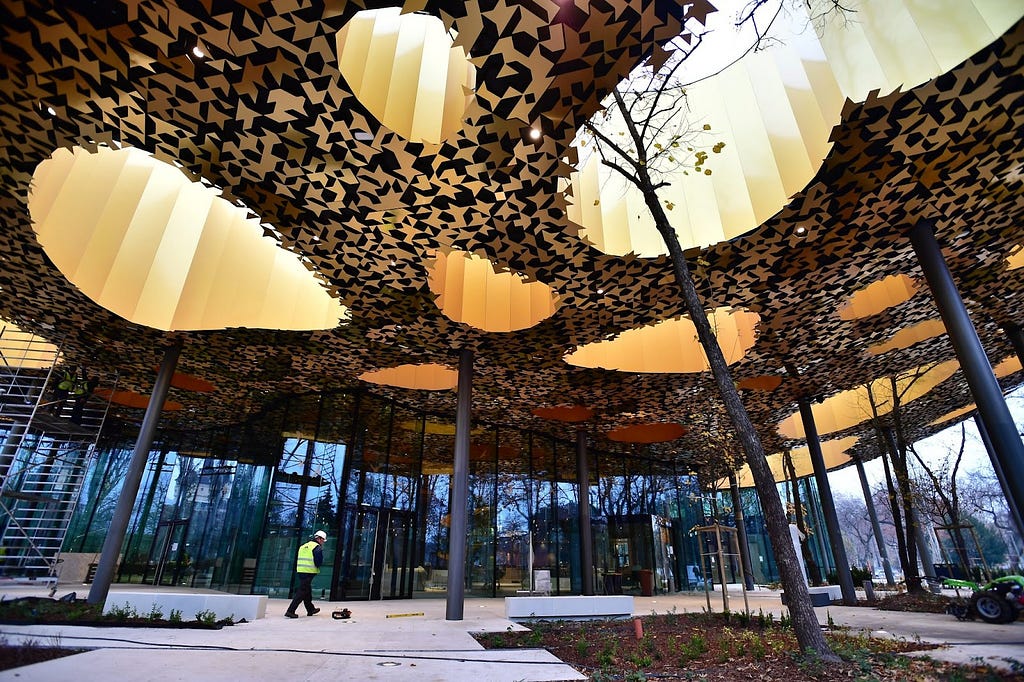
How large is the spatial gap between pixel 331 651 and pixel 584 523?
471 inches

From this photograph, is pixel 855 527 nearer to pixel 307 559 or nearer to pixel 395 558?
pixel 395 558

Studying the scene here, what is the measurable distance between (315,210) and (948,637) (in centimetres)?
1171

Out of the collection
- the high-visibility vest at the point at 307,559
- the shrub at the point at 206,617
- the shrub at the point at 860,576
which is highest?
the high-visibility vest at the point at 307,559

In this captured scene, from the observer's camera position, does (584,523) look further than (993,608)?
Yes

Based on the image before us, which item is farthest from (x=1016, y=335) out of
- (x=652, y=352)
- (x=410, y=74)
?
(x=410, y=74)

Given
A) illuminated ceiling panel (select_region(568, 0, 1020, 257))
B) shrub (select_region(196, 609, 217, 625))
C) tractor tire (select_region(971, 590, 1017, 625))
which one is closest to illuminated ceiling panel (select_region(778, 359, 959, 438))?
tractor tire (select_region(971, 590, 1017, 625))

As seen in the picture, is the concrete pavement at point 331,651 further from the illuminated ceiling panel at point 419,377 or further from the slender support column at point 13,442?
the slender support column at point 13,442

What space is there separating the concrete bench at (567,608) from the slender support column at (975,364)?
7.18m

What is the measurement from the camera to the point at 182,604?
8.91 metres

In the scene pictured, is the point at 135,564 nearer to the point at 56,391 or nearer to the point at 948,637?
the point at 56,391

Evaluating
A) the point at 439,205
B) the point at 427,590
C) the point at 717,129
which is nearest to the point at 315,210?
A: the point at 439,205

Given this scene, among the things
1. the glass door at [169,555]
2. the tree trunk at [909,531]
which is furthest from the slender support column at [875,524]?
the glass door at [169,555]

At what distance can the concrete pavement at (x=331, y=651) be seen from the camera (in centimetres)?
510

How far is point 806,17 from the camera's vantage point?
7.33 m
